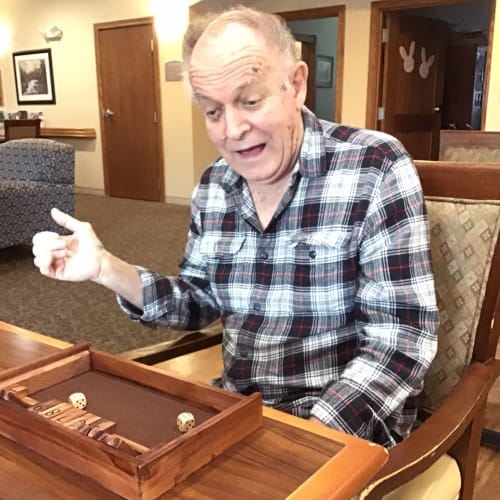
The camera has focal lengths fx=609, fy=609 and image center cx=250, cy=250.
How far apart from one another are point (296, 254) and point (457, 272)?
32 cm

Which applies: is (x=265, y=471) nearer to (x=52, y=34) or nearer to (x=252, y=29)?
(x=252, y=29)

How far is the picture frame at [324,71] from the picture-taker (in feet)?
25.3

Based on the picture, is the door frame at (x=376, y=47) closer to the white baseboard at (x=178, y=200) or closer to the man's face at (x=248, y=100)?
the white baseboard at (x=178, y=200)

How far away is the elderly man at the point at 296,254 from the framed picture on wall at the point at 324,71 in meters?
6.89

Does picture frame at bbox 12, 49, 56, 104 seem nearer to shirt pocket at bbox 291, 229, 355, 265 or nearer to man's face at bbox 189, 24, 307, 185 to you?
man's face at bbox 189, 24, 307, 185

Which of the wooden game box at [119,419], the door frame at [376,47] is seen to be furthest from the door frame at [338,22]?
the wooden game box at [119,419]

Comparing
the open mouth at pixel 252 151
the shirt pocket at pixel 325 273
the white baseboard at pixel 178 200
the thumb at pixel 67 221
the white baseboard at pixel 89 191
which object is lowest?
the white baseboard at pixel 89 191

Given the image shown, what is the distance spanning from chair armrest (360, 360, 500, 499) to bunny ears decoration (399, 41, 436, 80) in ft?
16.2

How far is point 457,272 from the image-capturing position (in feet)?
3.87

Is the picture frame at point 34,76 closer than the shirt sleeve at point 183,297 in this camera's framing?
No

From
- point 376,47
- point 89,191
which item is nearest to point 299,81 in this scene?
point 376,47

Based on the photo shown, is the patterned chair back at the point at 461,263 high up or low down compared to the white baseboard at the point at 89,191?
up

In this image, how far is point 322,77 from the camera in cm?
781

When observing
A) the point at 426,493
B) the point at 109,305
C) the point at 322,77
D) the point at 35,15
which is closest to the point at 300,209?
the point at 426,493
